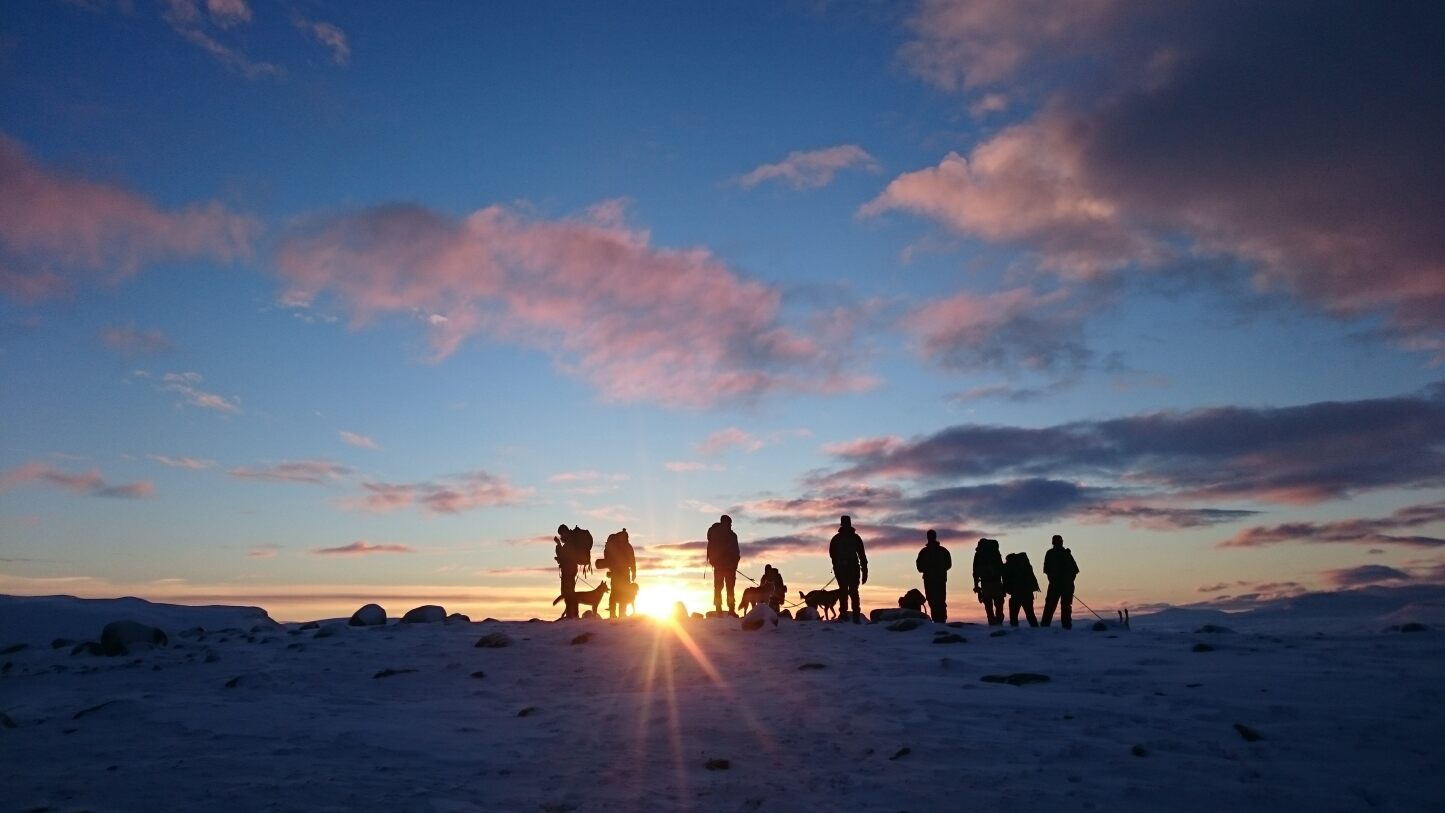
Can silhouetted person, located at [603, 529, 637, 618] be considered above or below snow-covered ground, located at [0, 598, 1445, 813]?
above

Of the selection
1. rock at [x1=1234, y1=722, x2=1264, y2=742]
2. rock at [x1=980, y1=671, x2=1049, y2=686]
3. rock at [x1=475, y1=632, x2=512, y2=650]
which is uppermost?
rock at [x1=475, y1=632, x2=512, y2=650]

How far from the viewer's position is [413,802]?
9719 millimetres

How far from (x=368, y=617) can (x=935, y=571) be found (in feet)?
50.0

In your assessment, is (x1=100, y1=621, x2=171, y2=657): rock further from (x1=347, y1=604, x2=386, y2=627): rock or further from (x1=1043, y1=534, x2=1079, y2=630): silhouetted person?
(x1=1043, y1=534, x2=1079, y2=630): silhouetted person

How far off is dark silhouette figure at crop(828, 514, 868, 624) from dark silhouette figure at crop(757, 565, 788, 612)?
5.00 metres

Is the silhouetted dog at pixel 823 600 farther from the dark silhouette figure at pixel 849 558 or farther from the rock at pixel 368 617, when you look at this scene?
the rock at pixel 368 617

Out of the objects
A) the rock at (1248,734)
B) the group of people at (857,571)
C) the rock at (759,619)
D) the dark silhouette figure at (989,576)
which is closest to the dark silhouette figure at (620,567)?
the group of people at (857,571)

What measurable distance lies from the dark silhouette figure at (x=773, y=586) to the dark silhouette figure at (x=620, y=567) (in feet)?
12.4

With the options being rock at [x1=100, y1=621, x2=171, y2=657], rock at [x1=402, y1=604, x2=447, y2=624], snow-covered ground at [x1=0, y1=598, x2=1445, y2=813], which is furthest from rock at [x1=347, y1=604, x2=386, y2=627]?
snow-covered ground at [x1=0, y1=598, x2=1445, y2=813]

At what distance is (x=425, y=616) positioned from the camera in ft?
82.8

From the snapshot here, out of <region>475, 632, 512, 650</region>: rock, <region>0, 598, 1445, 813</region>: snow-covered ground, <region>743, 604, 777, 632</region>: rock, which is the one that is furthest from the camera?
<region>743, 604, 777, 632</region>: rock

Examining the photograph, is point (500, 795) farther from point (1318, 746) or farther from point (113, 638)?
point (113, 638)

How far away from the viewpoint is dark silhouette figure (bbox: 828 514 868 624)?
21266mm

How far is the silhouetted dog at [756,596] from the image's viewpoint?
85.4 ft
